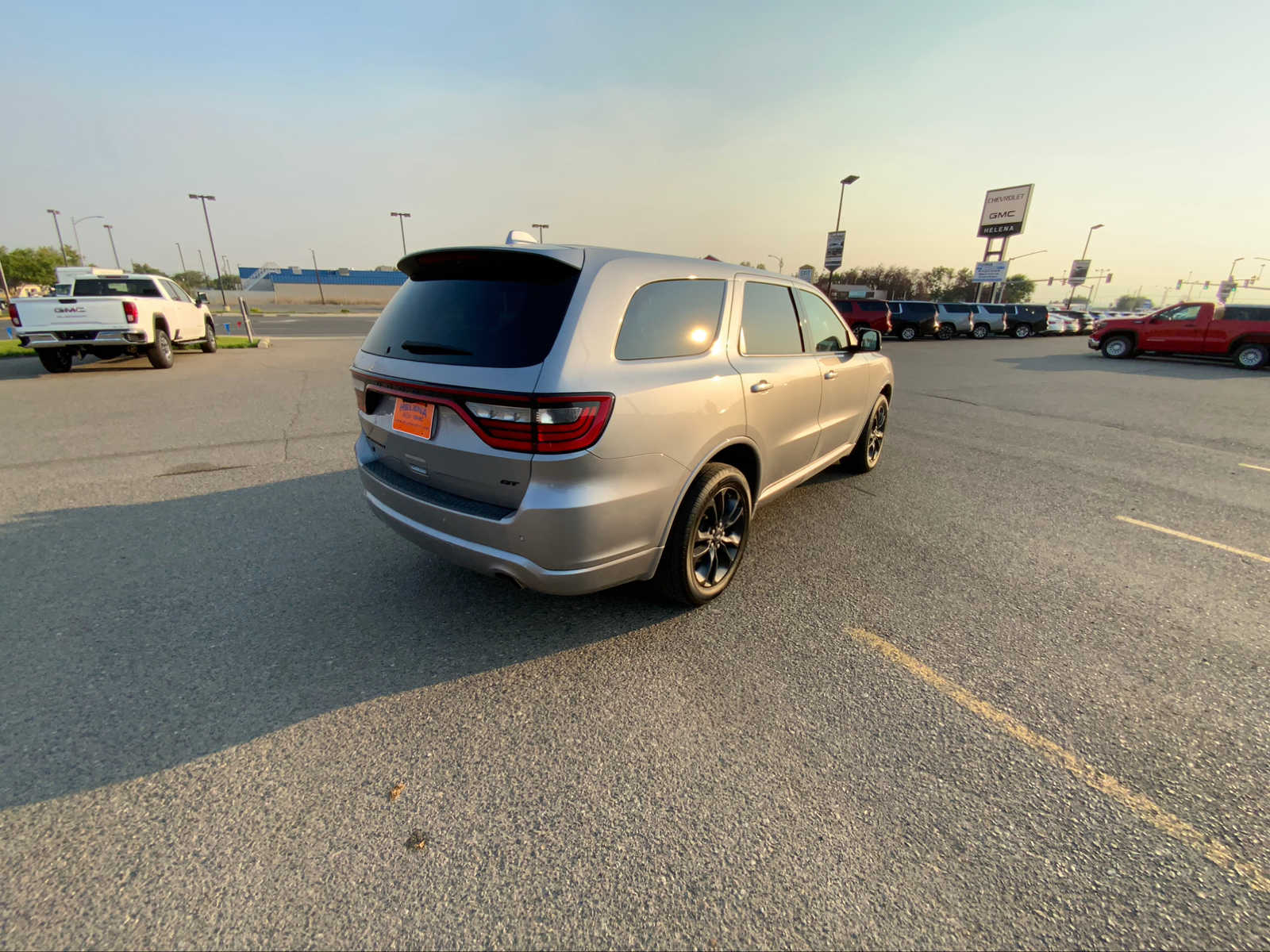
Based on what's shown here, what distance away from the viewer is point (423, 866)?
1.69 meters

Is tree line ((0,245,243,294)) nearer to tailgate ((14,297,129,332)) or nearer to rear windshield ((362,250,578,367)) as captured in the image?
tailgate ((14,297,129,332))

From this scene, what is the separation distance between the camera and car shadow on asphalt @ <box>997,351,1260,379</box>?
14430mm

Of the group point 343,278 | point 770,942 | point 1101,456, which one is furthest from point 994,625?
point 343,278

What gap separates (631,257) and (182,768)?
276 centimetres

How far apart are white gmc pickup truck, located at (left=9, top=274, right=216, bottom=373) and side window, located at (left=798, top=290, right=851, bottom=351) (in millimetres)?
11804

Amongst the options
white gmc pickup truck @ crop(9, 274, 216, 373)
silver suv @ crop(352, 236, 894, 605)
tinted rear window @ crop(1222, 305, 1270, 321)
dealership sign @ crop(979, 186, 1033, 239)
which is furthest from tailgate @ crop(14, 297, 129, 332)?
dealership sign @ crop(979, 186, 1033, 239)

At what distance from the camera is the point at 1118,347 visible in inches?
705

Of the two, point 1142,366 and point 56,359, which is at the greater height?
point 56,359

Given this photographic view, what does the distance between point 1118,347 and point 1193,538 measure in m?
18.6

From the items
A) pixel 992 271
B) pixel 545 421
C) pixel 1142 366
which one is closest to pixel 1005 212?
pixel 992 271

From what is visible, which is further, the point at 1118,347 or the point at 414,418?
the point at 1118,347

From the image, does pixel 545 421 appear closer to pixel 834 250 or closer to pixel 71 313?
pixel 71 313

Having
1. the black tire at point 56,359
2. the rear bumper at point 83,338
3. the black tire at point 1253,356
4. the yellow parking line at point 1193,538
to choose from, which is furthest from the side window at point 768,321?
the black tire at point 1253,356

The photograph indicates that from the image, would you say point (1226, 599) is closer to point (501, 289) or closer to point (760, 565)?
point (760, 565)
